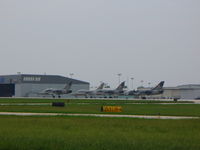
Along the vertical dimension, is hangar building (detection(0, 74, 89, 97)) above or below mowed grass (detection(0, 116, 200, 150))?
above

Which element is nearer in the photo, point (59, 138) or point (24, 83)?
point (59, 138)

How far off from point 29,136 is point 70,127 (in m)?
5.45

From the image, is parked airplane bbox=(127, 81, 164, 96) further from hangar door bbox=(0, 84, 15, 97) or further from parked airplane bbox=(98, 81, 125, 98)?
hangar door bbox=(0, 84, 15, 97)

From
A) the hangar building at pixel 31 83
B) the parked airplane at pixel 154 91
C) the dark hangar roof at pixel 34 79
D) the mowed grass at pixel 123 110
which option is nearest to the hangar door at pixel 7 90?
the hangar building at pixel 31 83

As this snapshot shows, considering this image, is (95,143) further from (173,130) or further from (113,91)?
(113,91)

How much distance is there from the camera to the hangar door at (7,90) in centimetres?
15988

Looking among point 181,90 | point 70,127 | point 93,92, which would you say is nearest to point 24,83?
point 93,92

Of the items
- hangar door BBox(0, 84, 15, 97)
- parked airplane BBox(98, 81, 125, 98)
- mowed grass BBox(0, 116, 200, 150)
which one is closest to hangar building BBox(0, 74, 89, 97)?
hangar door BBox(0, 84, 15, 97)

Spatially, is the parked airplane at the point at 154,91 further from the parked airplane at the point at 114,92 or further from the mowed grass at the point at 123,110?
the mowed grass at the point at 123,110

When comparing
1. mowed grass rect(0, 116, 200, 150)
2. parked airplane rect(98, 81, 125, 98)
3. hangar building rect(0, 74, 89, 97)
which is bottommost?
mowed grass rect(0, 116, 200, 150)

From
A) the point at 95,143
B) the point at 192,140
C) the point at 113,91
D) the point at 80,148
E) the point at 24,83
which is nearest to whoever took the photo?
the point at 80,148

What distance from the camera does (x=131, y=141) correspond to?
20.5 metres

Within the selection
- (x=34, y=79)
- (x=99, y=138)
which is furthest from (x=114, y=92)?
(x=99, y=138)

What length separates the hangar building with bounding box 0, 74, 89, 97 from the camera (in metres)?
173
